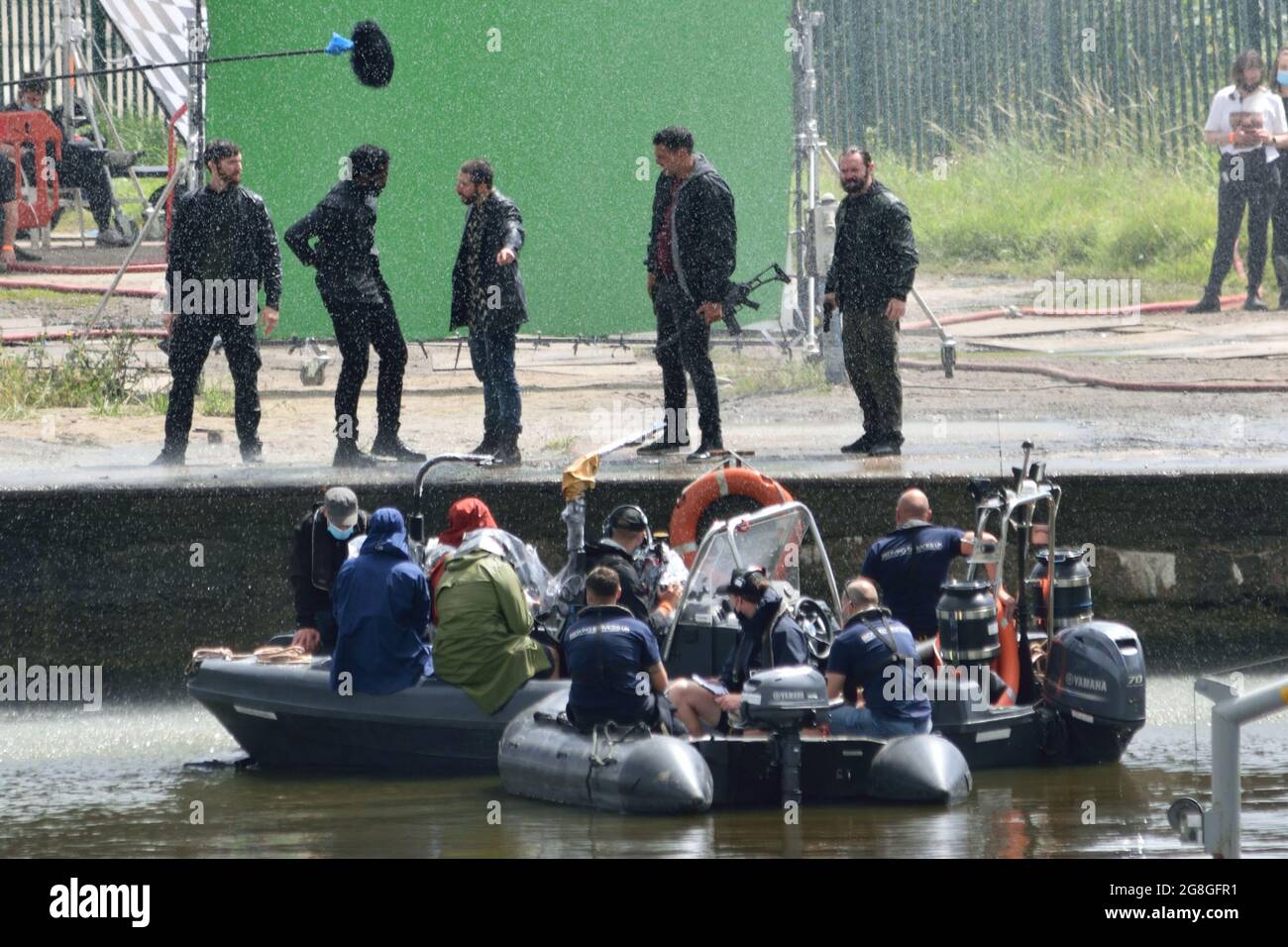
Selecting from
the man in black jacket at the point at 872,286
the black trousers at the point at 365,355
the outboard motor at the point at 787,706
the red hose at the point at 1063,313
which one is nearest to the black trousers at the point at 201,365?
the black trousers at the point at 365,355

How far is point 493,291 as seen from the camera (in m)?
14.0

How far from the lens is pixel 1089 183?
23.3 meters

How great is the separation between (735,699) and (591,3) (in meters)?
8.27

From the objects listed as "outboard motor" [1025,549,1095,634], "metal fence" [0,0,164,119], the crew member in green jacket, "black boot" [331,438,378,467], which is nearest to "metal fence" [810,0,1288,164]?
"metal fence" [0,0,164,119]

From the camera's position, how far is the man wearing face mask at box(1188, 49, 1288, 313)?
Result: 64.6 feet

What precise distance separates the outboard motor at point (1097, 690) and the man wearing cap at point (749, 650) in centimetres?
143

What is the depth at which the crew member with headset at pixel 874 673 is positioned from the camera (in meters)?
10.7

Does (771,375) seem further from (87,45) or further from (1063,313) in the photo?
(87,45)

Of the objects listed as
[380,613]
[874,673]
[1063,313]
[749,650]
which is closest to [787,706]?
[874,673]

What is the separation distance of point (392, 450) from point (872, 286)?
318 centimetres

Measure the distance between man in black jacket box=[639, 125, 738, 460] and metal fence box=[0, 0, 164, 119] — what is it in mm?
12776

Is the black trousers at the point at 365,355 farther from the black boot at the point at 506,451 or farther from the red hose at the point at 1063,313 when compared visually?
the red hose at the point at 1063,313
